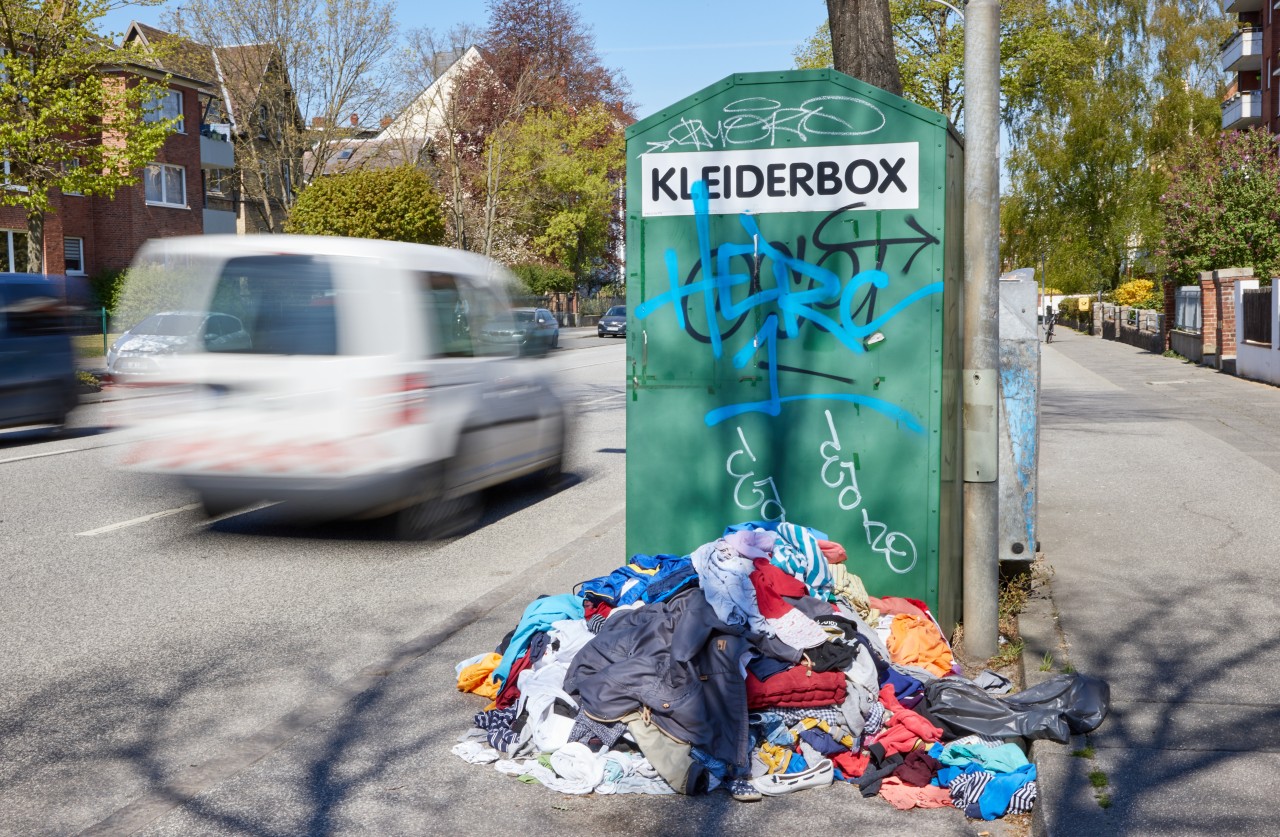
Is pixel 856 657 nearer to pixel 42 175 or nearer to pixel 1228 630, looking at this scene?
pixel 1228 630

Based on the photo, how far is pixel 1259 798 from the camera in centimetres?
380

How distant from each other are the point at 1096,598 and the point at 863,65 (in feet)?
11.6

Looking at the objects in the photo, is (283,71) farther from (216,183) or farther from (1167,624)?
(1167,624)

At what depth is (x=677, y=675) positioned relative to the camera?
13.8ft

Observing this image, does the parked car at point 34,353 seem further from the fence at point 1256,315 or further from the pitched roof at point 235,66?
the pitched roof at point 235,66

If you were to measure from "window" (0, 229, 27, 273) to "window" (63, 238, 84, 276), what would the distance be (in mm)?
2348

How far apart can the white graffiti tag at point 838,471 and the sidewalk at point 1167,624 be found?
999mm

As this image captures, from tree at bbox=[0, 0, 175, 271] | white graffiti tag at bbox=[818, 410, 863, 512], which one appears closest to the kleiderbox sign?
white graffiti tag at bbox=[818, 410, 863, 512]

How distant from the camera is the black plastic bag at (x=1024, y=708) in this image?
4316 mm

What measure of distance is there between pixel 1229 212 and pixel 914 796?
1191 inches

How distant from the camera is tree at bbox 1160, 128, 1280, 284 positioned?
98.5 feet

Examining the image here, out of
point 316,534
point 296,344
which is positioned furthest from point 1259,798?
point 316,534

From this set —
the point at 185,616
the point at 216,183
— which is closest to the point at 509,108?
the point at 216,183

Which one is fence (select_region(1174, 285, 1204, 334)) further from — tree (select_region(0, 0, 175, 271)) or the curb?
the curb
